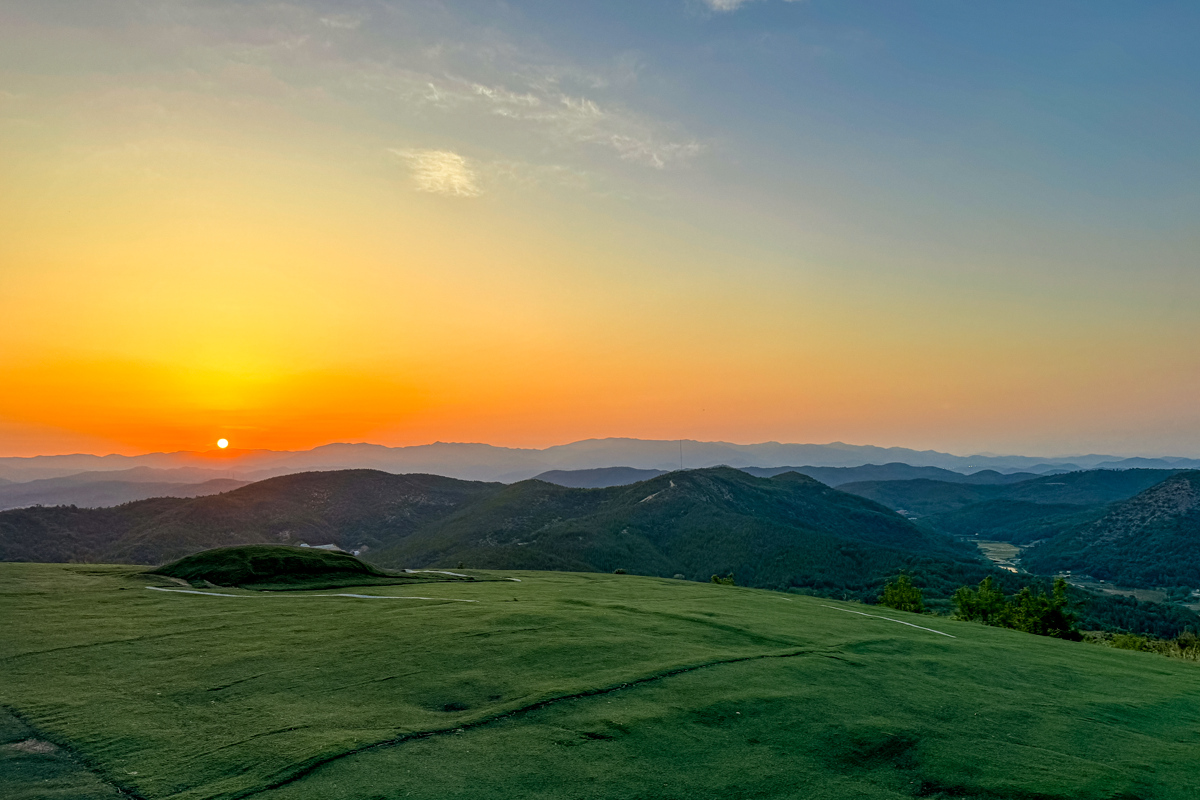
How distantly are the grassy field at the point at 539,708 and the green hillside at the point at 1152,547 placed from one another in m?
191

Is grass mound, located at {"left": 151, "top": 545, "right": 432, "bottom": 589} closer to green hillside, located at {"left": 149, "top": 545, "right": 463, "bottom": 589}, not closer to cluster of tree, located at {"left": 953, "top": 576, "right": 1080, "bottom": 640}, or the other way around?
green hillside, located at {"left": 149, "top": 545, "right": 463, "bottom": 589}

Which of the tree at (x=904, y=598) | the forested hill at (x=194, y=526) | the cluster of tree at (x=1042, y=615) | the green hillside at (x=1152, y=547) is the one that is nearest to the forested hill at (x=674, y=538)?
the forested hill at (x=194, y=526)

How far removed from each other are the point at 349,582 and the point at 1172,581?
20220 centimetres

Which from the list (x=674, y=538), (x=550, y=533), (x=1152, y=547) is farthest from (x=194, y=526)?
(x=1152, y=547)

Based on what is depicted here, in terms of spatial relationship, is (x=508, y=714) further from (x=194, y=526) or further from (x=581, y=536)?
(x=194, y=526)

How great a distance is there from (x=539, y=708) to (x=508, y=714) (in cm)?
68

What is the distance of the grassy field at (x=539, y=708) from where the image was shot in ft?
32.8

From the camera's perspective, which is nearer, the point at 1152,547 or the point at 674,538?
the point at 674,538

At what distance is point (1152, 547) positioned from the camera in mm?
178875

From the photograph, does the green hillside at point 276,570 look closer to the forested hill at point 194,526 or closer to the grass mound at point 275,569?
the grass mound at point 275,569

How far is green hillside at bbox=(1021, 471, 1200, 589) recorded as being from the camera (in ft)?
539

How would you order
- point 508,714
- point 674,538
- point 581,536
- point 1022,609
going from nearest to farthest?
point 508,714, point 1022,609, point 581,536, point 674,538

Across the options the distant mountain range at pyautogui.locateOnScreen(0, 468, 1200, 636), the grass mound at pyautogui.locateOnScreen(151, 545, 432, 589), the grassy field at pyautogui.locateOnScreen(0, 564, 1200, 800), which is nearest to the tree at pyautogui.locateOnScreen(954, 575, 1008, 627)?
the grassy field at pyautogui.locateOnScreen(0, 564, 1200, 800)

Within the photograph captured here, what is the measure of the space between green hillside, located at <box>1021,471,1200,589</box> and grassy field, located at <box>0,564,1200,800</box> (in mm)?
191083
